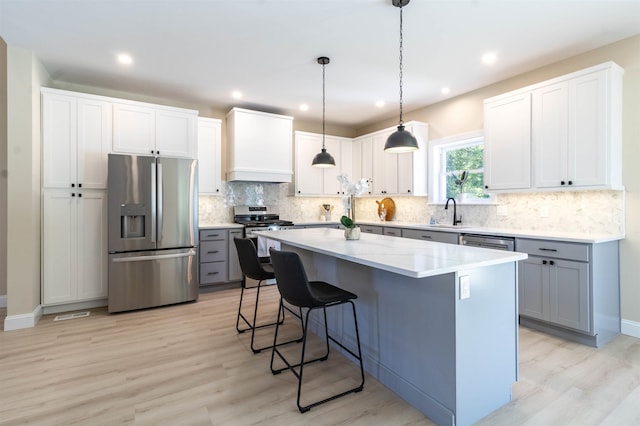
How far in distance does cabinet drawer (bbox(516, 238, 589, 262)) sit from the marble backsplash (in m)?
0.61

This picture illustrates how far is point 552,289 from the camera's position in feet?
9.56

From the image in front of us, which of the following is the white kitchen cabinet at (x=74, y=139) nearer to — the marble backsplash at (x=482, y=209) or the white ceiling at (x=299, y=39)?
the white ceiling at (x=299, y=39)

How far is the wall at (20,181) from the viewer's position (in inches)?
124

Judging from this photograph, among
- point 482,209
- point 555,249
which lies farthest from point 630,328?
point 482,209

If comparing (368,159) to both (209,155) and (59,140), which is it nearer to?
(209,155)

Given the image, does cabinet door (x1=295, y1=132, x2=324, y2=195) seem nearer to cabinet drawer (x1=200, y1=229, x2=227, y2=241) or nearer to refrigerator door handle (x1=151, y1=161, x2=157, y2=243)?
cabinet drawer (x1=200, y1=229, x2=227, y2=241)

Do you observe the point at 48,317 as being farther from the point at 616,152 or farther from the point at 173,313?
the point at 616,152

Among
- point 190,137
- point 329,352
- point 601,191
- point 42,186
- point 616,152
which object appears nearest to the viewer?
point 329,352

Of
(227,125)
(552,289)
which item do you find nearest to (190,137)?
(227,125)

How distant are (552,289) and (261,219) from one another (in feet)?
12.7

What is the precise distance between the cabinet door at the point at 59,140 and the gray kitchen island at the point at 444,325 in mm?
3161

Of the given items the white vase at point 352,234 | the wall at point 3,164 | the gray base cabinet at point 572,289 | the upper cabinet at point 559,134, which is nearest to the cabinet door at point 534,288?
the gray base cabinet at point 572,289

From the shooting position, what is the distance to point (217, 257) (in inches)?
177

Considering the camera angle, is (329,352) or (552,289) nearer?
(329,352)
